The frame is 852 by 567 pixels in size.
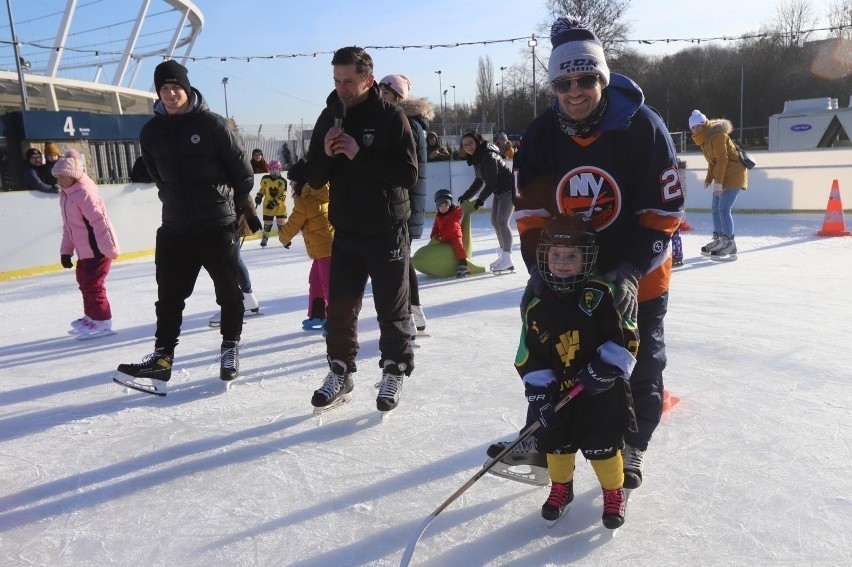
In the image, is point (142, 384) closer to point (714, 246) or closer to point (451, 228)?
point (451, 228)

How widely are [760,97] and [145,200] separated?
1432 inches

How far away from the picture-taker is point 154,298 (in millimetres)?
6027

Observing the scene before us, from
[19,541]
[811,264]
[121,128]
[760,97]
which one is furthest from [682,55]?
[19,541]

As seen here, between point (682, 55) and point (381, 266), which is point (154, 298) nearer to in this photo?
point (381, 266)

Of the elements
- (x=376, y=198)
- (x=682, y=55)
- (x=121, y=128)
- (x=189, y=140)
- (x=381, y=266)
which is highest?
(x=682, y=55)

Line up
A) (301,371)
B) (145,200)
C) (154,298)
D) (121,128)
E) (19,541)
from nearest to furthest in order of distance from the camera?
(19,541)
(301,371)
(154,298)
(145,200)
(121,128)

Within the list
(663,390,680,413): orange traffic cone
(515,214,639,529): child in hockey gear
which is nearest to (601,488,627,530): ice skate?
(515,214,639,529): child in hockey gear

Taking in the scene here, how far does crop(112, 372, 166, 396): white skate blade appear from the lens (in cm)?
317

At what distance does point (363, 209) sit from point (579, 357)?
4.16ft

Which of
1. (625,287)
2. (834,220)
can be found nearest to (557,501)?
(625,287)

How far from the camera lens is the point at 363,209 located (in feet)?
9.15

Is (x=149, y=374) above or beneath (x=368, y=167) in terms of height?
beneath

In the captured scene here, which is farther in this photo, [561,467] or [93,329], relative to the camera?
[93,329]

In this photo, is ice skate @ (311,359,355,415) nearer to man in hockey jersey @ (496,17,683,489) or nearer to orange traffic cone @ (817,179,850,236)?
man in hockey jersey @ (496,17,683,489)
